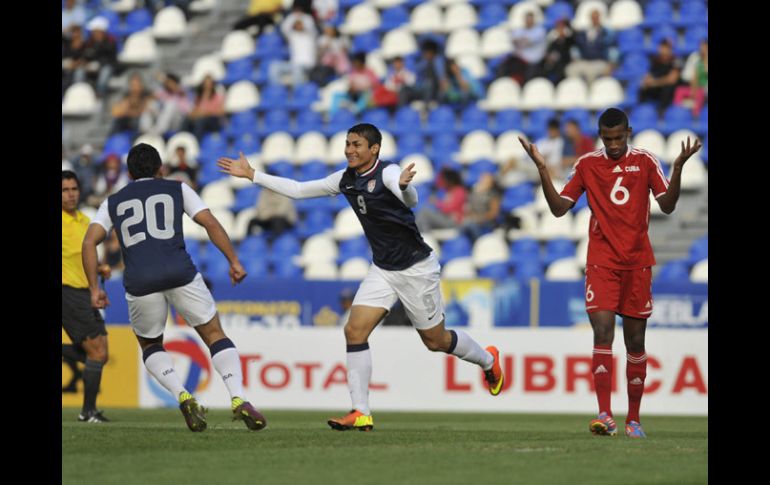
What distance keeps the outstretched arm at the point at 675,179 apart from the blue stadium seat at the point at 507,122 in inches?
508

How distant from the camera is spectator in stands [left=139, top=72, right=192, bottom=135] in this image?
24828 mm

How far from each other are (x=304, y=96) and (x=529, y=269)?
6754mm

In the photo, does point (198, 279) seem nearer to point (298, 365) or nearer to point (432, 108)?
point (298, 365)

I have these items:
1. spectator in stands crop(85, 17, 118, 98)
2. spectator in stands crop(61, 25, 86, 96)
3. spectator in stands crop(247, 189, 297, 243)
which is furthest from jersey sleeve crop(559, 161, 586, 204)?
spectator in stands crop(61, 25, 86, 96)

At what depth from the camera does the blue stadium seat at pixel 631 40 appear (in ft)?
76.1

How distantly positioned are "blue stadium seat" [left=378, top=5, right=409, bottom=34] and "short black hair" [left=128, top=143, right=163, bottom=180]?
15.8m

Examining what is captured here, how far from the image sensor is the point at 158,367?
10281 millimetres

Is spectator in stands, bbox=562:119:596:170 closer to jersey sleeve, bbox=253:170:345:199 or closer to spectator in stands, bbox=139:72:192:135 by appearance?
spectator in stands, bbox=139:72:192:135

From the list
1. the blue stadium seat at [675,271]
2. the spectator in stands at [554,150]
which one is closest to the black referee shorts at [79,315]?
the blue stadium seat at [675,271]

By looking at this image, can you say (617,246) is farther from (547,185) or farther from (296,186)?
(296,186)

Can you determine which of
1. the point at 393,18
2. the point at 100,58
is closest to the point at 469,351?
the point at 393,18

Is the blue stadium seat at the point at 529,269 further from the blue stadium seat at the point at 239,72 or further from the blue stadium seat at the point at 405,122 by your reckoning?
the blue stadium seat at the point at 239,72

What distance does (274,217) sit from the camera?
71.4 feet

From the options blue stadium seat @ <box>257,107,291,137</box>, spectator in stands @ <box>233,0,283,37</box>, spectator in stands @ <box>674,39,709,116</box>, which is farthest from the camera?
spectator in stands @ <box>233,0,283,37</box>
